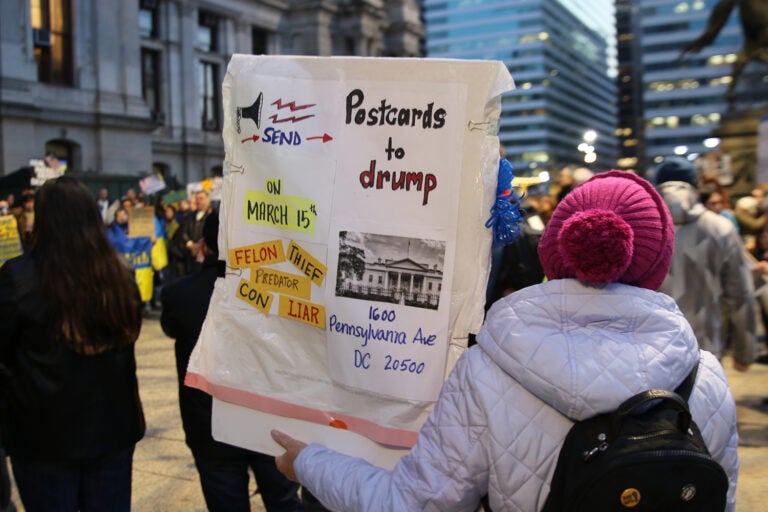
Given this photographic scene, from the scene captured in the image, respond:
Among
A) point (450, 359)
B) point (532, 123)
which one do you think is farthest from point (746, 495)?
point (532, 123)

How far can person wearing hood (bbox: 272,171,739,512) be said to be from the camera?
1.38 meters

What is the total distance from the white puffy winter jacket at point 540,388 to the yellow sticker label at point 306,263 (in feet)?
2.53

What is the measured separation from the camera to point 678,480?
1290 millimetres

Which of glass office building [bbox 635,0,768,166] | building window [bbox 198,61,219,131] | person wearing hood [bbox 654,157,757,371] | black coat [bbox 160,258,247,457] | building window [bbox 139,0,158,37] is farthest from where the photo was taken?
glass office building [bbox 635,0,768,166]

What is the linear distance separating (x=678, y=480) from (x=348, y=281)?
1.13 meters

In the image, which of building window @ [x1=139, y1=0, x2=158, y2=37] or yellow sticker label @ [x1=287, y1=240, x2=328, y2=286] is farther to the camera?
building window @ [x1=139, y1=0, x2=158, y2=37]

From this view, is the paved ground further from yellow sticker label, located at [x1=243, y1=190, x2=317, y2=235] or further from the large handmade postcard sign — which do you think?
yellow sticker label, located at [x1=243, y1=190, x2=317, y2=235]

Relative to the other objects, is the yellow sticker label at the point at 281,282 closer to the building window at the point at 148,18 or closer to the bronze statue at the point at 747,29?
the bronze statue at the point at 747,29

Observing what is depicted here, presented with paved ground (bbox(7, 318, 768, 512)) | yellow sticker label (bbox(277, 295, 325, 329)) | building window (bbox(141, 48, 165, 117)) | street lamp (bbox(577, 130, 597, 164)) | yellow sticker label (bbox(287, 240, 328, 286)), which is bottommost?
paved ground (bbox(7, 318, 768, 512))

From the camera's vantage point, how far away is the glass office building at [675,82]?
10950cm

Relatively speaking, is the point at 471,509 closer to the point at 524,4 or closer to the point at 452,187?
the point at 452,187

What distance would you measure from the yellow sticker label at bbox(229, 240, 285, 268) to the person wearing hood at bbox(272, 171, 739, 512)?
936 millimetres

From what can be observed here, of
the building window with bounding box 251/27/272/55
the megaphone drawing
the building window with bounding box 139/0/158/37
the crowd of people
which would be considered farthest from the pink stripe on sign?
the building window with bounding box 251/27/272/55

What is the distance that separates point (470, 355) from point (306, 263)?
859 millimetres
